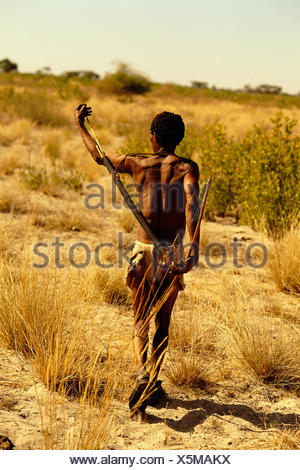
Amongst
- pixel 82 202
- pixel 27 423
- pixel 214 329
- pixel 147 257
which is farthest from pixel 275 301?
pixel 82 202

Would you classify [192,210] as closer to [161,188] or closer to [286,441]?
[161,188]

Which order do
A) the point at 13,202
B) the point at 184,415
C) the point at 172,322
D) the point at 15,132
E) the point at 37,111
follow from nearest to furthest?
the point at 184,415 → the point at 172,322 → the point at 13,202 → the point at 15,132 → the point at 37,111

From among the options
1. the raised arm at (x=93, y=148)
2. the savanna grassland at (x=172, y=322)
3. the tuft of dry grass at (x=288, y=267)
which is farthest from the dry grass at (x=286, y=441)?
the tuft of dry grass at (x=288, y=267)

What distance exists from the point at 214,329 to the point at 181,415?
1.04 metres

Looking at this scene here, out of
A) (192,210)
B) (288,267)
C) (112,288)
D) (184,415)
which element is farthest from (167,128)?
(288,267)

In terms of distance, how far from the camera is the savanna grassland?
2756 mm

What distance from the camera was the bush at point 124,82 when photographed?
28.6 meters

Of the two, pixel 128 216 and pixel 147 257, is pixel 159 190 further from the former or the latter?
pixel 128 216

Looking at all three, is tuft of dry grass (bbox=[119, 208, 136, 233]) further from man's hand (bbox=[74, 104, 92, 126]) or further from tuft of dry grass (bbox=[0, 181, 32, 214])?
man's hand (bbox=[74, 104, 92, 126])

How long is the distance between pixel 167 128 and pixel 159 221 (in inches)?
20.0

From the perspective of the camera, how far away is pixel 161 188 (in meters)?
2.71

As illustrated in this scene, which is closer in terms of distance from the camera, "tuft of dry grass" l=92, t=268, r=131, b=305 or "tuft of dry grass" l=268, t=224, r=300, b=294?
"tuft of dry grass" l=92, t=268, r=131, b=305

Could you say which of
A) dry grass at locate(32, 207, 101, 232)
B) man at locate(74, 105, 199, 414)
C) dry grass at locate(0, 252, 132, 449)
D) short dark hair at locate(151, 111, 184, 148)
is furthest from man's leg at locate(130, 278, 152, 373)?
dry grass at locate(32, 207, 101, 232)

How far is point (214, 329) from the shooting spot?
3.92 meters
